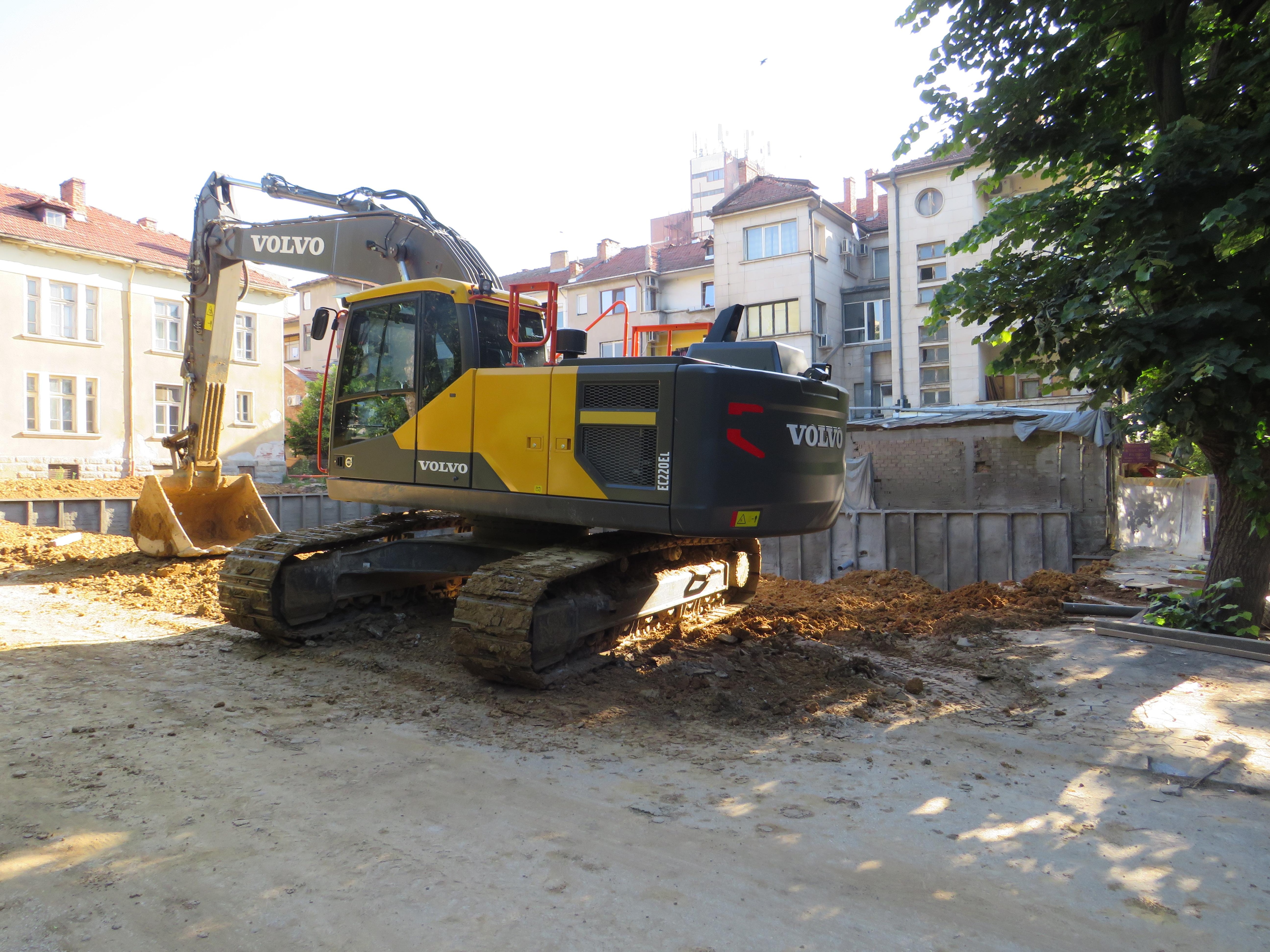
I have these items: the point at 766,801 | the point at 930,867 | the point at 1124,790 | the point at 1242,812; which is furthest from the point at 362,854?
the point at 1242,812

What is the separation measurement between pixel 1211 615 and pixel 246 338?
96.1 feet

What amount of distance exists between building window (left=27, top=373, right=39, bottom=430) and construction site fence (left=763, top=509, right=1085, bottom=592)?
20933 millimetres

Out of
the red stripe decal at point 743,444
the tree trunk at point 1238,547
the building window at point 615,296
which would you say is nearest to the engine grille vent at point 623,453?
the red stripe decal at point 743,444

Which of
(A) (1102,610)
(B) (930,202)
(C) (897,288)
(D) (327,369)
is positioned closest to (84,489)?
(D) (327,369)

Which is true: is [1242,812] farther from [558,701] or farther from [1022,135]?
[1022,135]

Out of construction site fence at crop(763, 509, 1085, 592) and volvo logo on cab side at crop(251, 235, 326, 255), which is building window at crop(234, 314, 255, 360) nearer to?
construction site fence at crop(763, 509, 1085, 592)

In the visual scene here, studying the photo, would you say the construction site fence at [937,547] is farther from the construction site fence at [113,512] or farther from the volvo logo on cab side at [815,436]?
the construction site fence at [113,512]

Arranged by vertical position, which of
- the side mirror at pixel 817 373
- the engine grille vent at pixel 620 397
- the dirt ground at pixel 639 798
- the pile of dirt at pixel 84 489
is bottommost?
the dirt ground at pixel 639 798

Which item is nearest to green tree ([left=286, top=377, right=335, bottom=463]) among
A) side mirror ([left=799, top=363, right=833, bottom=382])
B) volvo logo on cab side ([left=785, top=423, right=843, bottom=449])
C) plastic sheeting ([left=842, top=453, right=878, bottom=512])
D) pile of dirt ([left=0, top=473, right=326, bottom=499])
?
pile of dirt ([left=0, top=473, right=326, bottom=499])

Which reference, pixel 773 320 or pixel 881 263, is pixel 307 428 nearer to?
pixel 773 320

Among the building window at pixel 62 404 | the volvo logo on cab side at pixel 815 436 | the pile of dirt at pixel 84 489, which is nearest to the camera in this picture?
the volvo logo on cab side at pixel 815 436

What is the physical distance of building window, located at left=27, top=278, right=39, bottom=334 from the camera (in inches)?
918

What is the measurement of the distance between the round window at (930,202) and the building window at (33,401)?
27.0 m

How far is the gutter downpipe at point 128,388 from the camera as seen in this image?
82.4ft
